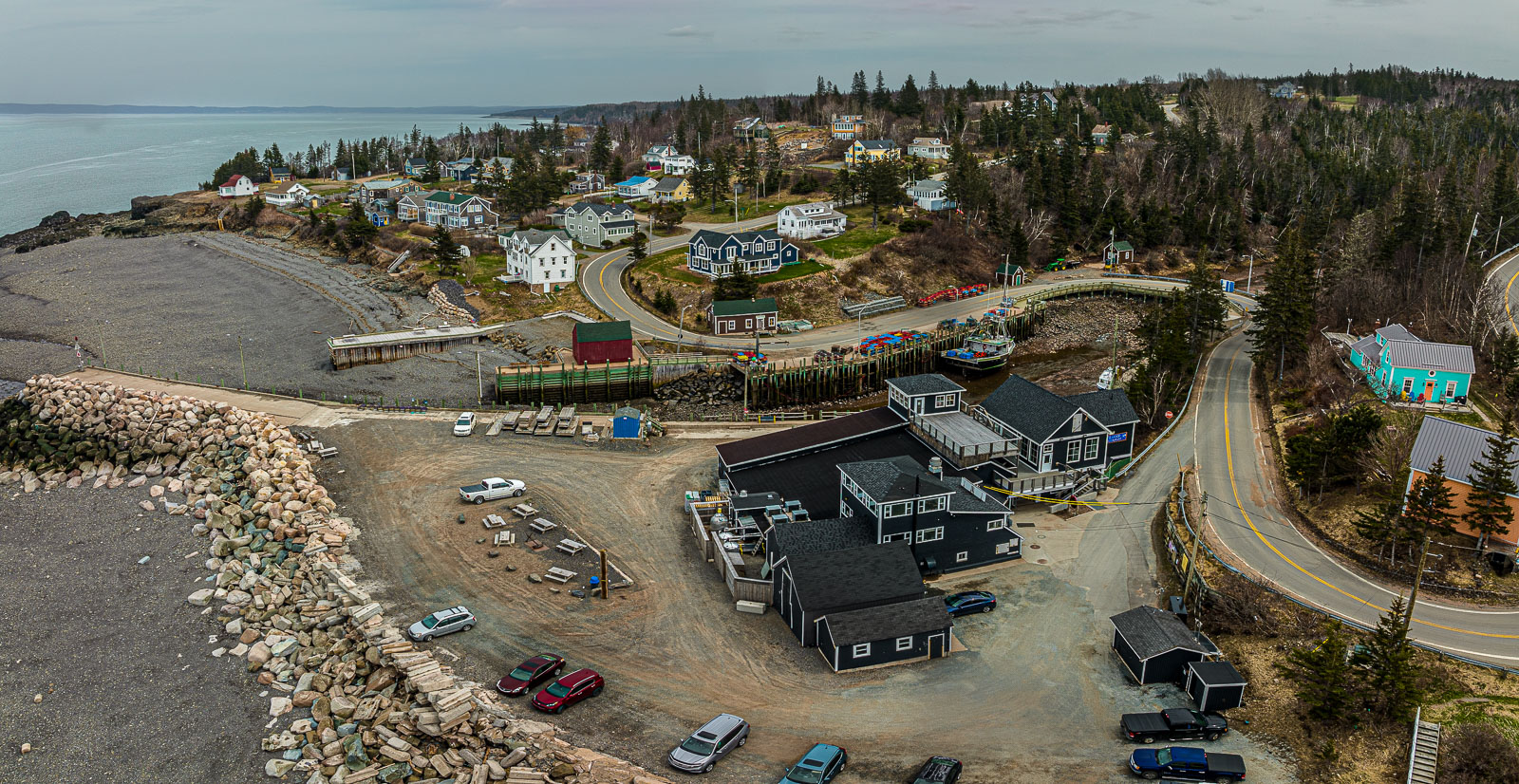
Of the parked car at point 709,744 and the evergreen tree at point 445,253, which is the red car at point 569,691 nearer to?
the parked car at point 709,744

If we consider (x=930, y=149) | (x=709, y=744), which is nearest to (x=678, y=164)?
(x=930, y=149)

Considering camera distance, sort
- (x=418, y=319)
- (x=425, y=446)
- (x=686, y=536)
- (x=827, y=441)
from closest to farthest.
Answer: (x=686, y=536) → (x=827, y=441) → (x=425, y=446) → (x=418, y=319)

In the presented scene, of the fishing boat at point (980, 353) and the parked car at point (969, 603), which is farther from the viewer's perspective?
the fishing boat at point (980, 353)

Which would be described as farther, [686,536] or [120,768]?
[686,536]

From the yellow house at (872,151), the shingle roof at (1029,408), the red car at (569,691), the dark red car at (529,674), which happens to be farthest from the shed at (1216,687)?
the yellow house at (872,151)

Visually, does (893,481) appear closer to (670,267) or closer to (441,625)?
(441,625)

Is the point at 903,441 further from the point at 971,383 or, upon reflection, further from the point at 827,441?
the point at 971,383

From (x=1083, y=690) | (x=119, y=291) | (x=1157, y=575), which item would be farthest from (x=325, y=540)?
(x=119, y=291)

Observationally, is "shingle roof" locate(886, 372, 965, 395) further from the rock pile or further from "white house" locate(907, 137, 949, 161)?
"white house" locate(907, 137, 949, 161)
